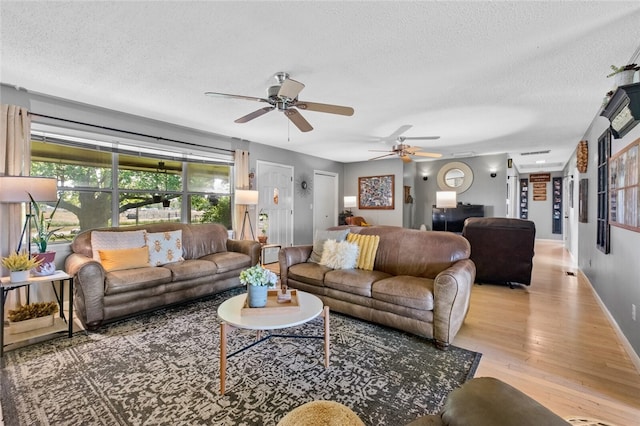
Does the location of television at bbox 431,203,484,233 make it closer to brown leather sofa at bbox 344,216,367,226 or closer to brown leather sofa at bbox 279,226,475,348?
brown leather sofa at bbox 344,216,367,226

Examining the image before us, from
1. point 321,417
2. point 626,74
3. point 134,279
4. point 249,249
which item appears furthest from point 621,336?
point 134,279

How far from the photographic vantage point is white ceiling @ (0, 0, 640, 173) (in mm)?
1793

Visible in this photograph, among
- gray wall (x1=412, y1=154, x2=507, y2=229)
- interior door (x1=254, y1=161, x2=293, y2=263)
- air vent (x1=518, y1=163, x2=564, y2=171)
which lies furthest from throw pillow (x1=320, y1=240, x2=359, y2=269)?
air vent (x1=518, y1=163, x2=564, y2=171)

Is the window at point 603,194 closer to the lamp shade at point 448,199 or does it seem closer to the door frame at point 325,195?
the lamp shade at point 448,199

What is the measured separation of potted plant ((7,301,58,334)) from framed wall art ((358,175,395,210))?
6.44m

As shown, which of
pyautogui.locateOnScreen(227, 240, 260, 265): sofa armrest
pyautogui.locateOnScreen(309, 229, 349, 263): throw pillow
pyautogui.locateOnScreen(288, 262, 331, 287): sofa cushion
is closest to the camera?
pyautogui.locateOnScreen(288, 262, 331, 287): sofa cushion

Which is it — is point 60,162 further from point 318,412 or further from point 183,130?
point 318,412

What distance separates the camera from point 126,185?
398 cm

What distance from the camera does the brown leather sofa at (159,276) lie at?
2.72m

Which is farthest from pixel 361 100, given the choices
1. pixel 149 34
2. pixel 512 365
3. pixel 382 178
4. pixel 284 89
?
pixel 382 178

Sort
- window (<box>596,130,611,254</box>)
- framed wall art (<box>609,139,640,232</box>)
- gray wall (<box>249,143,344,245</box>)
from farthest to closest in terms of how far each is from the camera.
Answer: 1. gray wall (<box>249,143,344,245</box>)
2. window (<box>596,130,611,254</box>)
3. framed wall art (<box>609,139,640,232</box>)

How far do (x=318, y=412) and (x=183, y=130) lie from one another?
4.47 meters

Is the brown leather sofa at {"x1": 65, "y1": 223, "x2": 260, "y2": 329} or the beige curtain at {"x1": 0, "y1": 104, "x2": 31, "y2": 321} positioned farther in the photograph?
the beige curtain at {"x1": 0, "y1": 104, "x2": 31, "y2": 321}

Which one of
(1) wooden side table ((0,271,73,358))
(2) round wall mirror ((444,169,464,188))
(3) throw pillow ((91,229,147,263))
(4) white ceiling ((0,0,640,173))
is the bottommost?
(1) wooden side table ((0,271,73,358))
